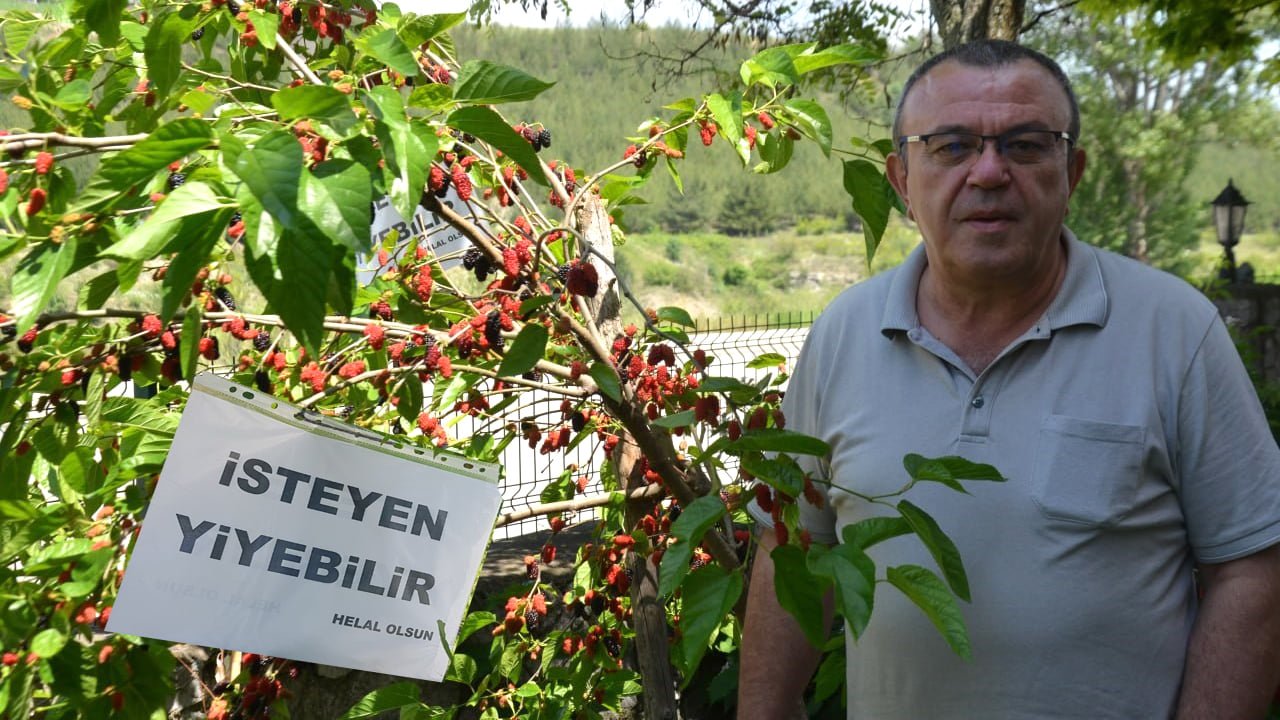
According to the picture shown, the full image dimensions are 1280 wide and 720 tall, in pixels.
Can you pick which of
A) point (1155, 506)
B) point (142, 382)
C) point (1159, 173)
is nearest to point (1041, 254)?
point (1155, 506)

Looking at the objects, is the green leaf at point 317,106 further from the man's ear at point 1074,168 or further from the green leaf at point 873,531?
the man's ear at point 1074,168

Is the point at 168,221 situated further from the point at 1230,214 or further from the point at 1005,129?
the point at 1230,214

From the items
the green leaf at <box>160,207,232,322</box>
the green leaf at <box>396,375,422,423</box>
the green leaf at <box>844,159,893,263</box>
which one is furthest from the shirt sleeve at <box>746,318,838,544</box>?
the green leaf at <box>160,207,232,322</box>

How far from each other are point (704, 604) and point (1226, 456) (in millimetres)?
711

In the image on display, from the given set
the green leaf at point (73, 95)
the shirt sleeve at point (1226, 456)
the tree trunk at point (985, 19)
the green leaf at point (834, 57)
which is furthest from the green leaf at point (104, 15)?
the tree trunk at point (985, 19)

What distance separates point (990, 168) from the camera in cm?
141

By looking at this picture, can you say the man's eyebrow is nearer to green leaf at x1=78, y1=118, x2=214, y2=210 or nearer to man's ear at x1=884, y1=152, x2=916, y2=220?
man's ear at x1=884, y1=152, x2=916, y2=220

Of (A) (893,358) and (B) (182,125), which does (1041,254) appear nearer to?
(A) (893,358)

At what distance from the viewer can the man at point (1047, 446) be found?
1.34 meters

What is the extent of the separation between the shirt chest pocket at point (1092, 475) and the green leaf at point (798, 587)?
0.44 m

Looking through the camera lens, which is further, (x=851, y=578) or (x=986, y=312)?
(x=986, y=312)

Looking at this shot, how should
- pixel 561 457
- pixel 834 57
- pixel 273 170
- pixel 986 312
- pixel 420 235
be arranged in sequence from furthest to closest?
1. pixel 561 457
2. pixel 420 235
3. pixel 834 57
4. pixel 986 312
5. pixel 273 170

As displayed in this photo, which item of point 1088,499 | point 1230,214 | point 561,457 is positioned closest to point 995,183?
point 1088,499

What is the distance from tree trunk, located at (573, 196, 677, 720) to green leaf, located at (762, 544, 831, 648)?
3.18 feet
